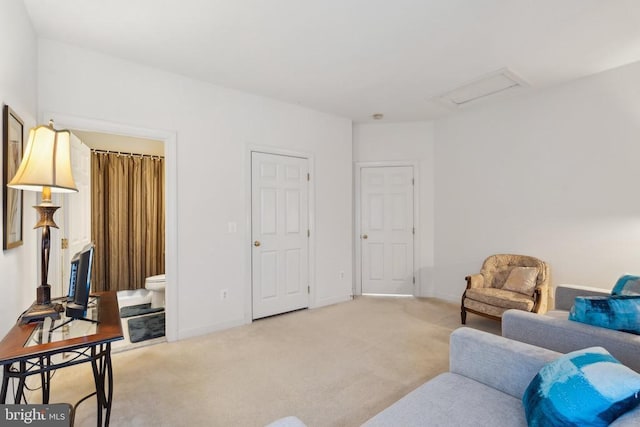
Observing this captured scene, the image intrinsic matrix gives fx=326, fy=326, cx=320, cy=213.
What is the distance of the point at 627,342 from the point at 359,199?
3623 mm

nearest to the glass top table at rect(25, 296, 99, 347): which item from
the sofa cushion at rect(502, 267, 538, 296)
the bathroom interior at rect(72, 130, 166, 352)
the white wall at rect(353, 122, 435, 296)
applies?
the bathroom interior at rect(72, 130, 166, 352)

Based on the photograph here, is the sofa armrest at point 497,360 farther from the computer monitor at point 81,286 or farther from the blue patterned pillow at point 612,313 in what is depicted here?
the computer monitor at point 81,286

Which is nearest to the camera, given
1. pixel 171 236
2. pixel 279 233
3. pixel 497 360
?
pixel 497 360

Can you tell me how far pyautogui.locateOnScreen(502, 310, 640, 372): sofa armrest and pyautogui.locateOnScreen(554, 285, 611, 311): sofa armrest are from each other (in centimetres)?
95

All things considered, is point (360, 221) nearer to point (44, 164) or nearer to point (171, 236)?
point (171, 236)

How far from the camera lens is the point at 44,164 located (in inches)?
62.2

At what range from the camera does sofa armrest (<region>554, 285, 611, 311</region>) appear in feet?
8.49

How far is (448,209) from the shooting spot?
4.70m

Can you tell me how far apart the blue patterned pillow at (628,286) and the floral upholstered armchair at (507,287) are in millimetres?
880

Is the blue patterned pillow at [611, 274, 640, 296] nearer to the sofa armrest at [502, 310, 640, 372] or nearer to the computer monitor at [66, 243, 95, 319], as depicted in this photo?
the sofa armrest at [502, 310, 640, 372]

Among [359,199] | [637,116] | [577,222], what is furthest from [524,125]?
[359,199]

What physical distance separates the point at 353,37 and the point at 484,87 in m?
1.86

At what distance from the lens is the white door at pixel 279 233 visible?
12.4 ft

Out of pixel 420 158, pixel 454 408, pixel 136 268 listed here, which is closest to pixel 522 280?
pixel 420 158
